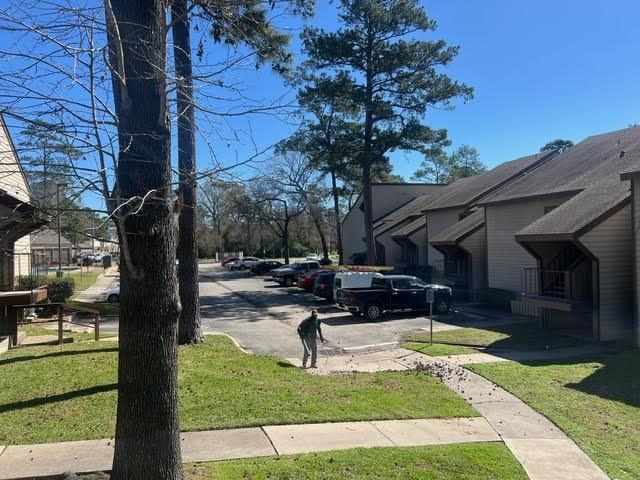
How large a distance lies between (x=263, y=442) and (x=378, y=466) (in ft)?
5.20

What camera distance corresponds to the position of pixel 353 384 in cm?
1053

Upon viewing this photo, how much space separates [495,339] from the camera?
1662cm

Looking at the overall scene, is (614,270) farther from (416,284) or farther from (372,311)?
(372,311)

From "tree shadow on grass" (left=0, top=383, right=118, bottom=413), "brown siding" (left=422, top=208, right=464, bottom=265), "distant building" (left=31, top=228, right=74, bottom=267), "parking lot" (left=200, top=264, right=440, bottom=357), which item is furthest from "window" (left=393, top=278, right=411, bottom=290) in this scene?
"tree shadow on grass" (left=0, top=383, right=118, bottom=413)

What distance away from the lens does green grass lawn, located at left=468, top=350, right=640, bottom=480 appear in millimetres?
7438

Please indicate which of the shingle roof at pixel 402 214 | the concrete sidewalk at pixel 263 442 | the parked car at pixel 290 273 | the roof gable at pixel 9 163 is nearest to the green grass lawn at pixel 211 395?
the concrete sidewalk at pixel 263 442

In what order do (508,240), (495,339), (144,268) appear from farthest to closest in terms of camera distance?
(508,240)
(495,339)
(144,268)

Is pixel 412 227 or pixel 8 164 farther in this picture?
pixel 412 227

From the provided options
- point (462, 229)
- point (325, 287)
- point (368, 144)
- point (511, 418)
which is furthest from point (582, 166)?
point (511, 418)

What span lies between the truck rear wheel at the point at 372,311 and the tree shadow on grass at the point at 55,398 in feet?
45.4

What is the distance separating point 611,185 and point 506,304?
7.31 meters

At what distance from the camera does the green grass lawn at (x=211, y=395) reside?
303 inches

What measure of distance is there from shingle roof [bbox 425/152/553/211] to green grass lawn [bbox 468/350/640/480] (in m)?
17.0

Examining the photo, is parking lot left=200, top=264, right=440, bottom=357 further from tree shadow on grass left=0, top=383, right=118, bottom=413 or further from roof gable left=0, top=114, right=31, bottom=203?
roof gable left=0, top=114, right=31, bottom=203
